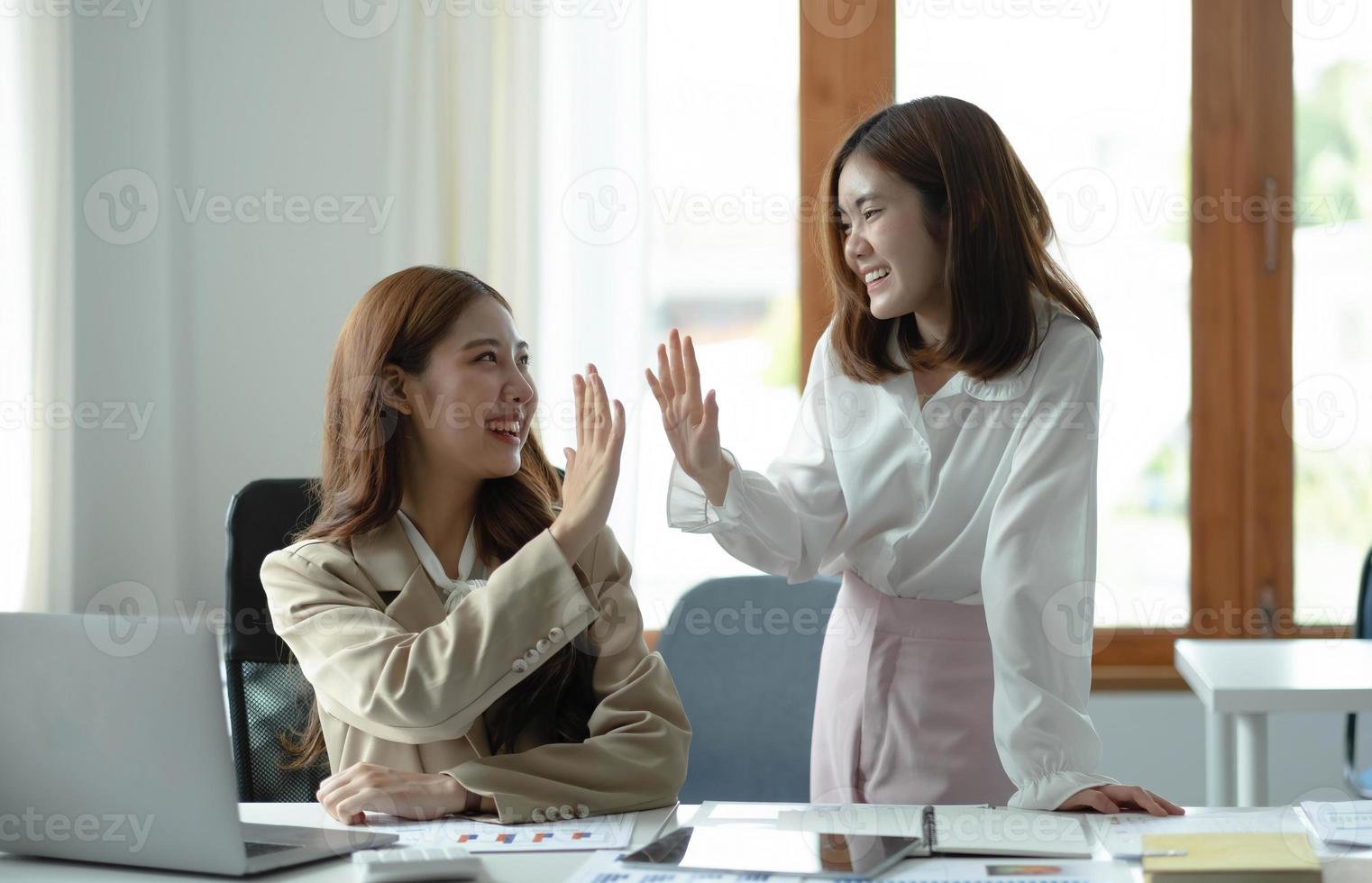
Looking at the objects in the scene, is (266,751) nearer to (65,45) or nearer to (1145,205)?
(65,45)

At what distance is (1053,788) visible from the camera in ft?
4.17

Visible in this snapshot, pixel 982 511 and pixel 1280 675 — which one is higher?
pixel 982 511

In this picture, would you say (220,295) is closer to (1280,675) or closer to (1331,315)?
(1280,675)

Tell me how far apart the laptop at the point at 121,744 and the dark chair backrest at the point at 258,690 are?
A: 0.51 metres

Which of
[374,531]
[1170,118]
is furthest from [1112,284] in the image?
[374,531]

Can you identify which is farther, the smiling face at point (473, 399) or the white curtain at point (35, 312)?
the white curtain at point (35, 312)

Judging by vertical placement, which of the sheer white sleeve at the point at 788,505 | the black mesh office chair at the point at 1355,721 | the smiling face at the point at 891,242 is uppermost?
the smiling face at the point at 891,242

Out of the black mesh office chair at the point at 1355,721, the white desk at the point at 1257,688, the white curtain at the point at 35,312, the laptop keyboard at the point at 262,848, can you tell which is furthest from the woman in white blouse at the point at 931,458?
the white curtain at the point at 35,312

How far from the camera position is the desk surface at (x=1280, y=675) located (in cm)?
183

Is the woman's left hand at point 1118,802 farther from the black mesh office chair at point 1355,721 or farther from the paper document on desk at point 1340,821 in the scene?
the black mesh office chair at point 1355,721

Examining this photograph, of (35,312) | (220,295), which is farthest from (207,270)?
(35,312)

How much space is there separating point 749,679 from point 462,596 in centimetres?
79

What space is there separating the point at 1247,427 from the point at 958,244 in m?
1.78

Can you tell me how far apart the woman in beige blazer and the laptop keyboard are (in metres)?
0.10
